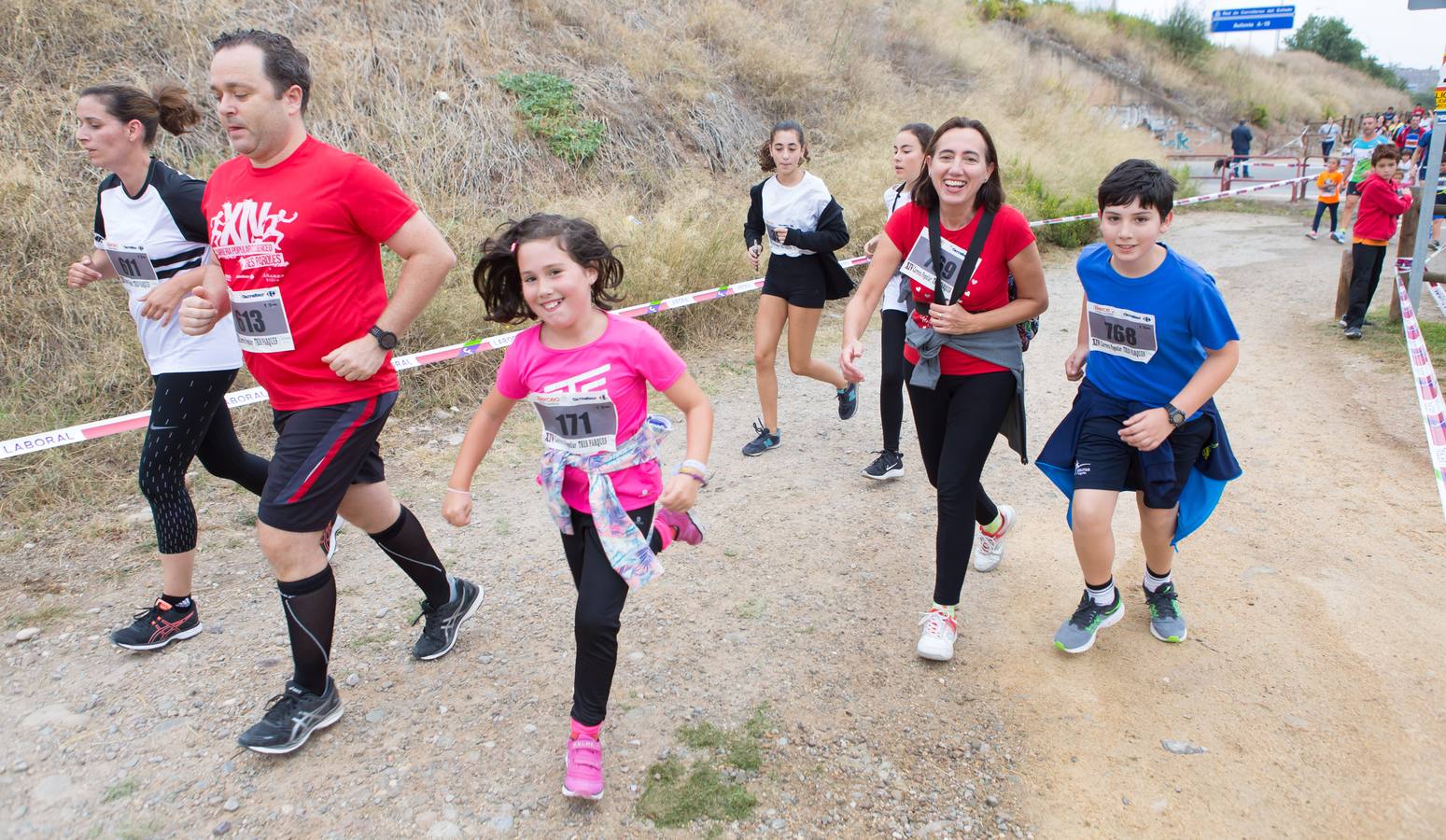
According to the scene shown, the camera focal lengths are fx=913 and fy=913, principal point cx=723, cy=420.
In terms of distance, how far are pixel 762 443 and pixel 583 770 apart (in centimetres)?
324

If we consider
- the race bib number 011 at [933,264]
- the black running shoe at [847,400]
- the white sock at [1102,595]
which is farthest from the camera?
the black running shoe at [847,400]

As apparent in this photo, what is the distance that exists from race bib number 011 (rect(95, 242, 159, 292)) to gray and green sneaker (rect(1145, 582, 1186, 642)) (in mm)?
3945

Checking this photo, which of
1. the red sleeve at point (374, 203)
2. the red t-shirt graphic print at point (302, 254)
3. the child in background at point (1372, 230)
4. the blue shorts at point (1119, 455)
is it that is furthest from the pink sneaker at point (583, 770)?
the child in background at point (1372, 230)

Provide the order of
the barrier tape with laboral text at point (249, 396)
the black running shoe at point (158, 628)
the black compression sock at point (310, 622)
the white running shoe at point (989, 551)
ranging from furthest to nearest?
1. the barrier tape with laboral text at point (249, 396)
2. the white running shoe at point (989, 551)
3. the black running shoe at point (158, 628)
4. the black compression sock at point (310, 622)

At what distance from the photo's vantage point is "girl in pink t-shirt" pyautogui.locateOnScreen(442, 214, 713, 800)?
2.52m

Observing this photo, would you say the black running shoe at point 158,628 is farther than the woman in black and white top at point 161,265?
Yes

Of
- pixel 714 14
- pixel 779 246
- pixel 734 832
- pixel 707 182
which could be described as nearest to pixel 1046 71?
pixel 714 14

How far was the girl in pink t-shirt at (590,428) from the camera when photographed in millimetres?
2523

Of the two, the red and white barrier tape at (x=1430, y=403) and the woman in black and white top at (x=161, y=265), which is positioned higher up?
the woman in black and white top at (x=161, y=265)

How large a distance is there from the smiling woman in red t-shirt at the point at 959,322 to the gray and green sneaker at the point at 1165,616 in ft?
2.59

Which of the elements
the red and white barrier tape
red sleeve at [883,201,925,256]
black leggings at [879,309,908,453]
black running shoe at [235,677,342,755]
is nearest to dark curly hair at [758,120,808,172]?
black leggings at [879,309,908,453]

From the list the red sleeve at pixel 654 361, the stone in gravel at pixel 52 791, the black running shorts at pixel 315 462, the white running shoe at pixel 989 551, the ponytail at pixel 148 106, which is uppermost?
the ponytail at pixel 148 106

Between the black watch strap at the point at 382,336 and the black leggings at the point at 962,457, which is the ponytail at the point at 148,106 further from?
the black leggings at the point at 962,457

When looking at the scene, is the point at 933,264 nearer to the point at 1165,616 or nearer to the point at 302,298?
the point at 1165,616
